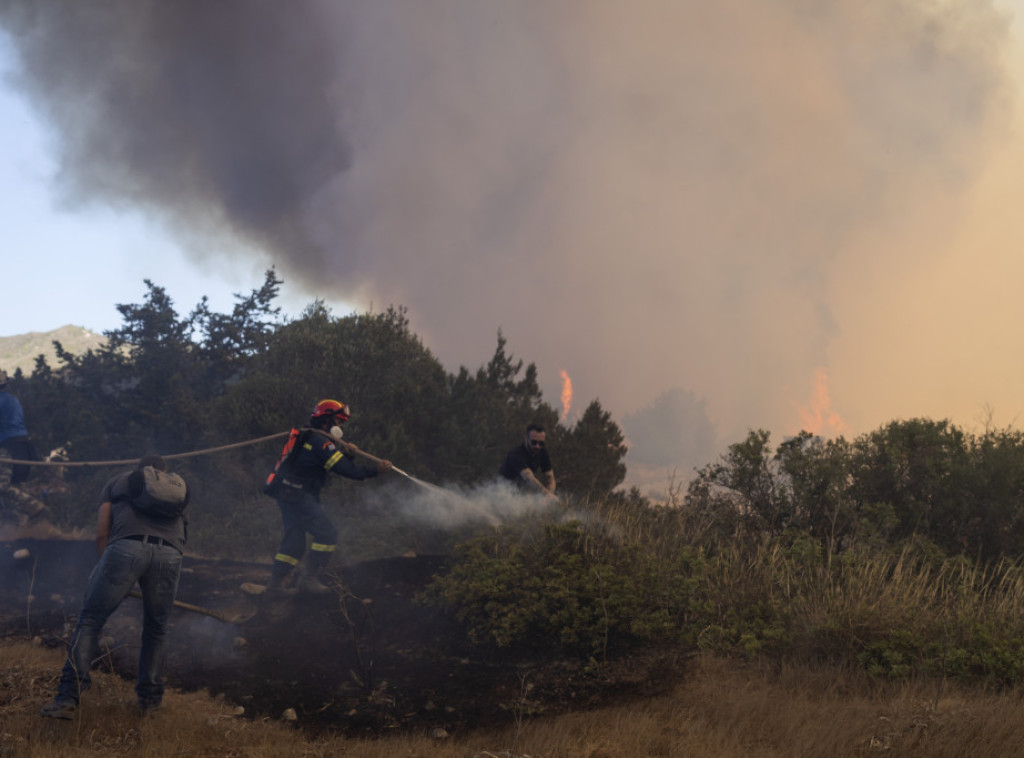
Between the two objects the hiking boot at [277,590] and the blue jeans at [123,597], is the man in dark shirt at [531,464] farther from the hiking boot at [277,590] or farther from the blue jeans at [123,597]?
the blue jeans at [123,597]

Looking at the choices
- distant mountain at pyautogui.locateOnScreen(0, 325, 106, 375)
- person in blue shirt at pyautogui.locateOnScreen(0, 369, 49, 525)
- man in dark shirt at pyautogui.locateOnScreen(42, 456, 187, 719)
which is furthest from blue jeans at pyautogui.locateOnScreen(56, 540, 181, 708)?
distant mountain at pyautogui.locateOnScreen(0, 325, 106, 375)

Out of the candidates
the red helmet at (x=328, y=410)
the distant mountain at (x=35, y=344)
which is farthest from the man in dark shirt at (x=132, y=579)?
the distant mountain at (x=35, y=344)

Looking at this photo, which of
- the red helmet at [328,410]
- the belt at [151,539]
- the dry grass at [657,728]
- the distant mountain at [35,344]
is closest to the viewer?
the dry grass at [657,728]

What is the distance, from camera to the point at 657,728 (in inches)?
201

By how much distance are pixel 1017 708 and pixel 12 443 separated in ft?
42.0

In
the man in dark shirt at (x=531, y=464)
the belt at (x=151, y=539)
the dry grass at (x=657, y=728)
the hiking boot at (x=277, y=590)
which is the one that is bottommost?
the dry grass at (x=657, y=728)

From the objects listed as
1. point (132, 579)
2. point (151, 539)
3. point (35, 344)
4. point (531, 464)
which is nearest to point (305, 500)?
point (151, 539)

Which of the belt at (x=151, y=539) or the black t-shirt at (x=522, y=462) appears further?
the black t-shirt at (x=522, y=462)

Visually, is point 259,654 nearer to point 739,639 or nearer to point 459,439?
point 739,639

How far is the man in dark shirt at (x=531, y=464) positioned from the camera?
32.0 ft

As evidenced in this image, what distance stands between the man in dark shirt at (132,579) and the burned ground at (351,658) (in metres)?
0.69

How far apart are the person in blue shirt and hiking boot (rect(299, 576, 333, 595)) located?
5435 millimetres

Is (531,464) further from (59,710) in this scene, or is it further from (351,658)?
(59,710)

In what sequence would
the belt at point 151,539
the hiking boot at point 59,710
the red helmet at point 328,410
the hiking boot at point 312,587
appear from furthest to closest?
the red helmet at point 328,410
the hiking boot at point 312,587
the belt at point 151,539
the hiking boot at point 59,710
